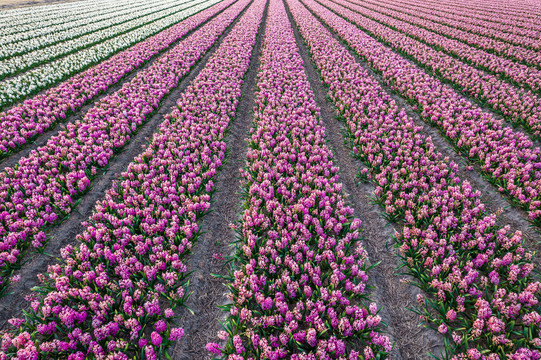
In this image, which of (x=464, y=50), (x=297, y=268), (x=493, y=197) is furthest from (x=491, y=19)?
(x=297, y=268)

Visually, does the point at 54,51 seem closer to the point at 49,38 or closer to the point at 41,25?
the point at 49,38

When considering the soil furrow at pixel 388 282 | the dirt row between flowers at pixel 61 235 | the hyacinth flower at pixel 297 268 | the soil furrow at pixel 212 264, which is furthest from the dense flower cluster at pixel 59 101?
the soil furrow at pixel 388 282

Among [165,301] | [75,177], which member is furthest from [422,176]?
[75,177]

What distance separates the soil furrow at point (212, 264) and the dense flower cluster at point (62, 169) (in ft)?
11.8

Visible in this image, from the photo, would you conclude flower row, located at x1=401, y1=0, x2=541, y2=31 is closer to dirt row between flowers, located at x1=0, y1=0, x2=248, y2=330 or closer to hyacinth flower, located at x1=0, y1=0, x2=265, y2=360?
hyacinth flower, located at x1=0, y1=0, x2=265, y2=360

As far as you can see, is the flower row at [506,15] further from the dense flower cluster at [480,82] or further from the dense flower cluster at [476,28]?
the dense flower cluster at [480,82]

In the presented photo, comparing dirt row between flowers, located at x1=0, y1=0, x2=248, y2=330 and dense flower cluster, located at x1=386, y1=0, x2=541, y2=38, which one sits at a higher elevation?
dense flower cluster, located at x1=386, y1=0, x2=541, y2=38

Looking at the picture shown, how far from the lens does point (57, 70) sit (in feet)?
49.8

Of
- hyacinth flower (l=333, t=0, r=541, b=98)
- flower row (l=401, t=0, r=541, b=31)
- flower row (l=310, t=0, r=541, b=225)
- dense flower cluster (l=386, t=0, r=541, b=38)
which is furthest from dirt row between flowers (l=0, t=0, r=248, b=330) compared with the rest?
flower row (l=401, t=0, r=541, b=31)

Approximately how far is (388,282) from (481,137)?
6.76m

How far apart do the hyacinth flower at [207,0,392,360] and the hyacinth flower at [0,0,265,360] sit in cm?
119

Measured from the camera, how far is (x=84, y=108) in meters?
12.0

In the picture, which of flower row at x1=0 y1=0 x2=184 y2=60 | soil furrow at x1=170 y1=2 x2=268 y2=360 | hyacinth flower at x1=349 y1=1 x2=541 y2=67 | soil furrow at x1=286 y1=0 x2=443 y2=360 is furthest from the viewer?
flower row at x1=0 y1=0 x2=184 y2=60

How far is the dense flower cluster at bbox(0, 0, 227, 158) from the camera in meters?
9.08
